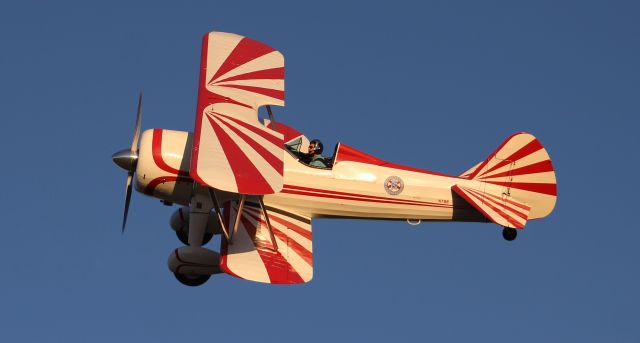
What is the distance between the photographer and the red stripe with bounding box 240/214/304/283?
18.1 meters

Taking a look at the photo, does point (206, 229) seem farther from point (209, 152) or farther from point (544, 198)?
point (544, 198)

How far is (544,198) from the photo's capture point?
2053 centimetres

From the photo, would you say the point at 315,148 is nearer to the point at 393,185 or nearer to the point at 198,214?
the point at 393,185

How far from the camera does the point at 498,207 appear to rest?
20.2 meters

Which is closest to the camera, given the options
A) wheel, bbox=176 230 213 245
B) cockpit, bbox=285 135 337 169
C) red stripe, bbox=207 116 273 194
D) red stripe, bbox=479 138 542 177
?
red stripe, bbox=207 116 273 194

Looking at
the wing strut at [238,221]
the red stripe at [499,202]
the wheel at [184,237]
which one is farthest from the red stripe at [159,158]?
the red stripe at [499,202]

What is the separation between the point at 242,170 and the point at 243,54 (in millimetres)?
4042

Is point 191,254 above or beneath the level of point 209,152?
beneath

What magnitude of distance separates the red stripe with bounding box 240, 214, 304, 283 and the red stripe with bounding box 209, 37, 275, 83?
111 inches

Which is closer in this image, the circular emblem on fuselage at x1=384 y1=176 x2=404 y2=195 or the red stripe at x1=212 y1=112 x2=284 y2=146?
the red stripe at x1=212 y1=112 x2=284 y2=146

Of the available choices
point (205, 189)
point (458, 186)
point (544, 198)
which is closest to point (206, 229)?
point (205, 189)

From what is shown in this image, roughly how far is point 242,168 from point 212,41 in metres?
3.95

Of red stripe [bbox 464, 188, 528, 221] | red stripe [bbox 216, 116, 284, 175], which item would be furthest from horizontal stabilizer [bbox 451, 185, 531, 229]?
red stripe [bbox 216, 116, 284, 175]

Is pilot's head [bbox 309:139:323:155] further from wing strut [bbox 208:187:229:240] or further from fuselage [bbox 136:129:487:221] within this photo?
wing strut [bbox 208:187:229:240]
